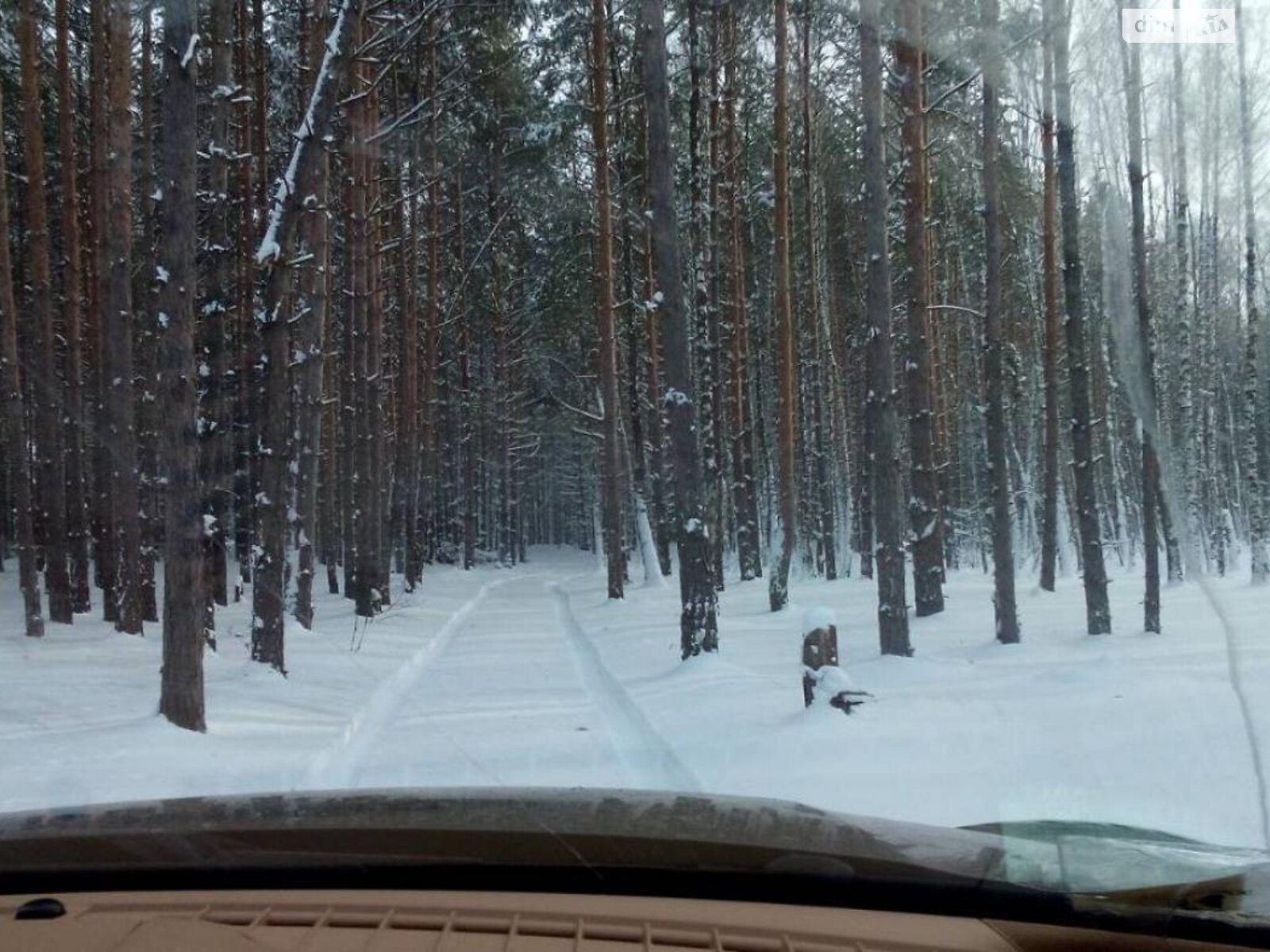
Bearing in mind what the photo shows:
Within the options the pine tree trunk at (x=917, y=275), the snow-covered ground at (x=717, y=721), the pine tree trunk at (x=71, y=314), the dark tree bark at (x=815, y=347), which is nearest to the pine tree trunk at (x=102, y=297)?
the pine tree trunk at (x=71, y=314)

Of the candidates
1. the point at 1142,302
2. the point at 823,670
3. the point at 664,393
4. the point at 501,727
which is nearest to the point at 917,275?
the point at 1142,302

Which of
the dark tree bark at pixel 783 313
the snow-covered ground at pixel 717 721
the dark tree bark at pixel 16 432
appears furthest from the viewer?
the dark tree bark at pixel 783 313

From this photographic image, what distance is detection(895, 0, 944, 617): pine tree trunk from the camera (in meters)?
15.4

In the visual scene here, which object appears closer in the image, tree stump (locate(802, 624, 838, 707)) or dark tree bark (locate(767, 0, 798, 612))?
tree stump (locate(802, 624, 838, 707))

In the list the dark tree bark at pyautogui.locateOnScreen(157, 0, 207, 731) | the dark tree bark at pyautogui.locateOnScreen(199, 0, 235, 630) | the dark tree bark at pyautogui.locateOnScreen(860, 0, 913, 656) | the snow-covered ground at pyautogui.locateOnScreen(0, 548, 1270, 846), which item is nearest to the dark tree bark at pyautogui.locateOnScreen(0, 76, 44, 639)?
the snow-covered ground at pyautogui.locateOnScreen(0, 548, 1270, 846)

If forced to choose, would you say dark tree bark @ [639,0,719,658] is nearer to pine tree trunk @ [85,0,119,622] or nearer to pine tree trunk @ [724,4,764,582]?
pine tree trunk @ [85,0,119,622]

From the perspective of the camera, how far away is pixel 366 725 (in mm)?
11672

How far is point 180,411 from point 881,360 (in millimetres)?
7834

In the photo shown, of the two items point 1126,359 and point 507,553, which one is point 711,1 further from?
point 507,553

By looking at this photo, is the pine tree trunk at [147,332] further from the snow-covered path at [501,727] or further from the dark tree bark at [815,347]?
the dark tree bark at [815,347]

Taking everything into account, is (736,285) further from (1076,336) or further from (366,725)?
(366,725)

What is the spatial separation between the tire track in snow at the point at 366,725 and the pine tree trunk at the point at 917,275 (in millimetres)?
7108

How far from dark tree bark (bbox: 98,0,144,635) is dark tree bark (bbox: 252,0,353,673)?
8.65ft

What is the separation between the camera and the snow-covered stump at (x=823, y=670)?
1014 centimetres
